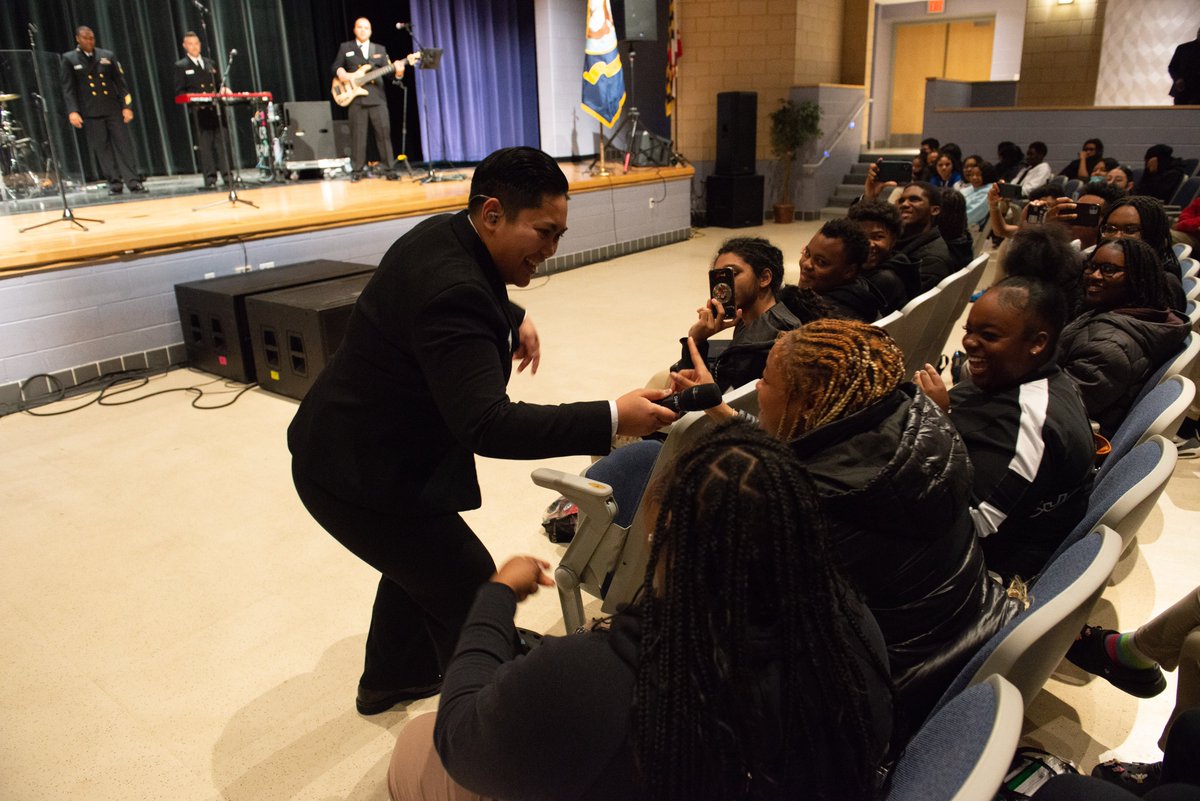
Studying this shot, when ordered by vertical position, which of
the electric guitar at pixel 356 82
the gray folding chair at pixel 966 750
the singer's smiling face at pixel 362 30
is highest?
the singer's smiling face at pixel 362 30

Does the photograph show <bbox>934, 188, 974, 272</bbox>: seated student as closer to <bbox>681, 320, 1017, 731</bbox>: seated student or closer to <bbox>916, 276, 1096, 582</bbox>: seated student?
<bbox>916, 276, 1096, 582</bbox>: seated student

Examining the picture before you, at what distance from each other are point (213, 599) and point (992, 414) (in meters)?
2.20

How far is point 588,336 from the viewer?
533cm

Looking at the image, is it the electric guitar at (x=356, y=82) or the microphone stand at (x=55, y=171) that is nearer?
the microphone stand at (x=55, y=171)

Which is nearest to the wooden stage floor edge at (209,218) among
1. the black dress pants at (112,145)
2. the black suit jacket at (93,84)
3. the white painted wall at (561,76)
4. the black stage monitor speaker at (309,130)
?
the black dress pants at (112,145)

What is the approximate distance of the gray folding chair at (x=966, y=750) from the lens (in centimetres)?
80

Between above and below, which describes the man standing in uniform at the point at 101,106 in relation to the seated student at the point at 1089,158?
above

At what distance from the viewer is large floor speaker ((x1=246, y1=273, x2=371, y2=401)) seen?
400 cm

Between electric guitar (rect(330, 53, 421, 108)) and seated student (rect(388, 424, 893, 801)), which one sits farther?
electric guitar (rect(330, 53, 421, 108))

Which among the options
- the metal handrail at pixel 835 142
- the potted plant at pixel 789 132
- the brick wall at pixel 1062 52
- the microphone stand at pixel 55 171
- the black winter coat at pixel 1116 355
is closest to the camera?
the black winter coat at pixel 1116 355

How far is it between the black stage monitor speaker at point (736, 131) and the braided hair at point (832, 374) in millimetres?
9387

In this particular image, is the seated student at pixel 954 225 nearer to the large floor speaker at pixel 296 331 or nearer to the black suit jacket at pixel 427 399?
the large floor speaker at pixel 296 331

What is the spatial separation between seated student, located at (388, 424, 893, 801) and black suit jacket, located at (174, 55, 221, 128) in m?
8.27

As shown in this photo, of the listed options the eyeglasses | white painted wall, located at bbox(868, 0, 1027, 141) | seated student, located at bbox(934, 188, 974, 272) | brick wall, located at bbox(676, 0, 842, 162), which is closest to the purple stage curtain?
brick wall, located at bbox(676, 0, 842, 162)
